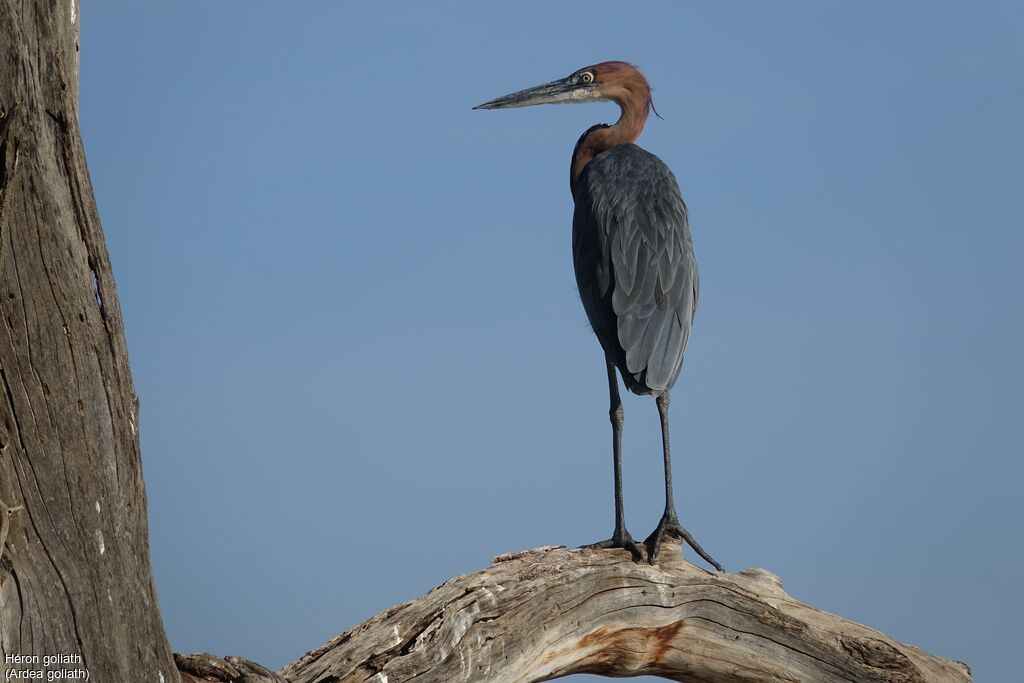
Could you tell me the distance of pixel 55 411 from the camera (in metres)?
3.24

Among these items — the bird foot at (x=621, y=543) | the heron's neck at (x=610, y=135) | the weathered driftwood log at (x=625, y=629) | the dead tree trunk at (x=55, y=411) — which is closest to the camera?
the dead tree trunk at (x=55, y=411)

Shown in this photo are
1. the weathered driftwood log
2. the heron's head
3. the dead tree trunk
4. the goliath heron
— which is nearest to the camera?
the dead tree trunk

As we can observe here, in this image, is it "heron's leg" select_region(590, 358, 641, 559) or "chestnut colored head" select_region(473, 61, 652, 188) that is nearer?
"heron's leg" select_region(590, 358, 641, 559)

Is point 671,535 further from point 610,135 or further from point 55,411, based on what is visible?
point 55,411

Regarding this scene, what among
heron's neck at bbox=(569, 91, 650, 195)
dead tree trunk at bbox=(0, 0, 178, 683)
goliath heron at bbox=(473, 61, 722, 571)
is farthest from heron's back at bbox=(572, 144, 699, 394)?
dead tree trunk at bbox=(0, 0, 178, 683)

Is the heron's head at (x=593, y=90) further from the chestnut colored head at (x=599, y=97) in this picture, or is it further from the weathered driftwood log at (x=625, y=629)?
the weathered driftwood log at (x=625, y=629)

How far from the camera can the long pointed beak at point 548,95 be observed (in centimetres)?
735

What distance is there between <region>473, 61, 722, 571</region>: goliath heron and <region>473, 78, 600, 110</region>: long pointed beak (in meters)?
0.88

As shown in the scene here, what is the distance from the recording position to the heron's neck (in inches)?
273

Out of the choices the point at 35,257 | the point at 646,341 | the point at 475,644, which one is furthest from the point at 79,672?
the point at 646,341

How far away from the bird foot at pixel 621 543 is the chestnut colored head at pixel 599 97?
8.46 feet

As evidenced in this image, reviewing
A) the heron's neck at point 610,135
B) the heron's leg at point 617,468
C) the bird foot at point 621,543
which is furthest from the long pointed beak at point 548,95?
the bird foot at point 621,543

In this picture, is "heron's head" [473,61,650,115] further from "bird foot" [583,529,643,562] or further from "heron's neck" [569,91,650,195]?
"bird foot" [583,529,643,562]

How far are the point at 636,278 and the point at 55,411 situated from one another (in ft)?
10.8
